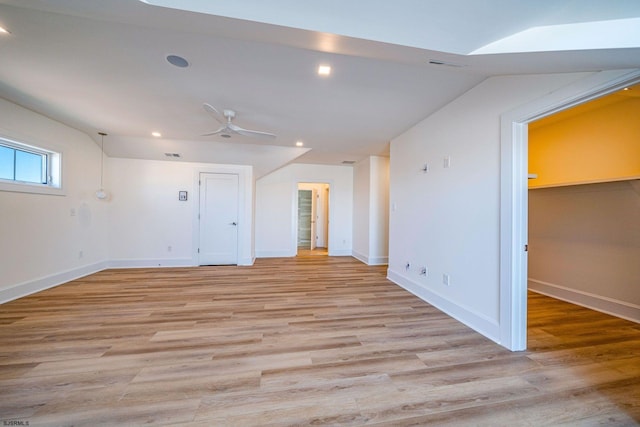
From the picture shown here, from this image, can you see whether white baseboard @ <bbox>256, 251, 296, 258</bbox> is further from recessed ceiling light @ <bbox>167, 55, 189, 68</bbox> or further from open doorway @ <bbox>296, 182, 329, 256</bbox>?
recessed ceiling light @ <bbox>167, 55, 189, 68</bbox>

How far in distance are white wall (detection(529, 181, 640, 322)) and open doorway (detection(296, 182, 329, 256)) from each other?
222 inches

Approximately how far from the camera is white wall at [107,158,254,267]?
15.7 feet

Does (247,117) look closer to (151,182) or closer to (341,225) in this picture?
(151,182)

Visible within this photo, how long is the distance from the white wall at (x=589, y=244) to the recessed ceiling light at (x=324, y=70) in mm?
3633

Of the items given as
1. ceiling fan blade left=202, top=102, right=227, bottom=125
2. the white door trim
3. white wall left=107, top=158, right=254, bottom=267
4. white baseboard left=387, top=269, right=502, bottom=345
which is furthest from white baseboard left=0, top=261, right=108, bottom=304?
the white door trim

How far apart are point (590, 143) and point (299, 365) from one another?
440cm

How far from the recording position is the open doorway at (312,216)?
821 cm

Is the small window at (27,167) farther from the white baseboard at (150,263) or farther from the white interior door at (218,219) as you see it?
the white interior door at (218,219)

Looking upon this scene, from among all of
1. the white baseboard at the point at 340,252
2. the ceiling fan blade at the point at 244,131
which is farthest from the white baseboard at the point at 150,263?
the white baseboard at the point at 340,252

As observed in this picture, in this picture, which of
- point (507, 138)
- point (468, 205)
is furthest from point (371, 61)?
point (468, 205)

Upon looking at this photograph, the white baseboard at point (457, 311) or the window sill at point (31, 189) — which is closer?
the white baseboard at point (457, 311)

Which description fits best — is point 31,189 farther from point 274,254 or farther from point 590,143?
point 590,143

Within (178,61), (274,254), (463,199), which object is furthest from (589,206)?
(274,254)

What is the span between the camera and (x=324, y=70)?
212 centimetres
